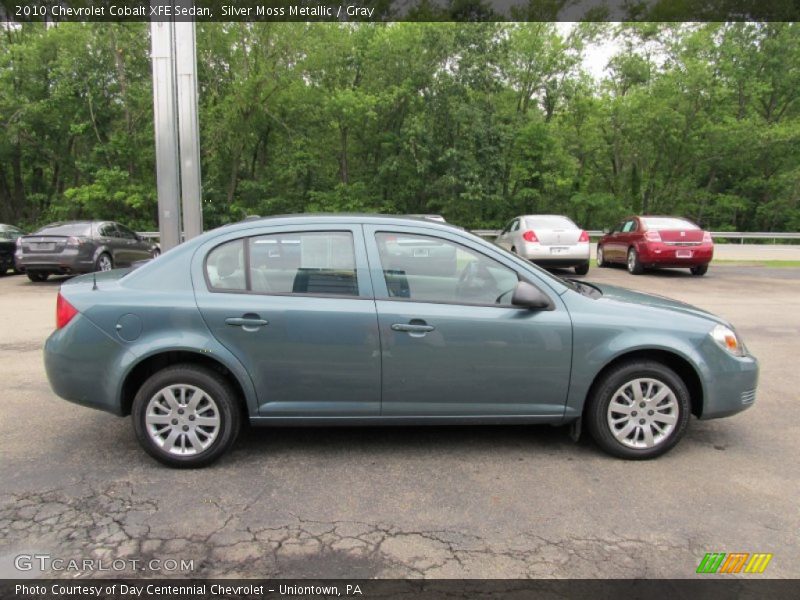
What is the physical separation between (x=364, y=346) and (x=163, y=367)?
135 cm

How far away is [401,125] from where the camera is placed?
30.3 metres

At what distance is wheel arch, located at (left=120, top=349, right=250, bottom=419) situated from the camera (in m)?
3.75

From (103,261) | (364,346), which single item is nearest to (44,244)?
(103,261)

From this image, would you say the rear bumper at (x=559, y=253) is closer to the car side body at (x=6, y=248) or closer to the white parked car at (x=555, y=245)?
the white parked car at (x=555, y=245)

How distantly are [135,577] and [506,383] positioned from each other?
2.34m

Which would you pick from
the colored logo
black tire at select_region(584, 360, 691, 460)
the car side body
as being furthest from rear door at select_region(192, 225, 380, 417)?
the car side body

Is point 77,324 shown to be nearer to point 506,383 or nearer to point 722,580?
point 506,383

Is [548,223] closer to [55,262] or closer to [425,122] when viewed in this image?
[55,262]

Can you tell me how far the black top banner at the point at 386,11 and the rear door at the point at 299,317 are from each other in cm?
2040

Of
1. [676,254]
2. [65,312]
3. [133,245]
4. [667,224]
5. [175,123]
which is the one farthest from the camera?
[133,245]

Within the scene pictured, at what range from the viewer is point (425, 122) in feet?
94.7

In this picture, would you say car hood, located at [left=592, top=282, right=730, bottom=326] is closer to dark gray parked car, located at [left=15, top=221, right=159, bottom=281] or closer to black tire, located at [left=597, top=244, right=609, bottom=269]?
dark gray parked car, located at [left=15, top=221, right=159, bottom=281]

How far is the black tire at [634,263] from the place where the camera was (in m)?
14.8

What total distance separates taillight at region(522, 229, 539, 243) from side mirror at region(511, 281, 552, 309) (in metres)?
10.5
